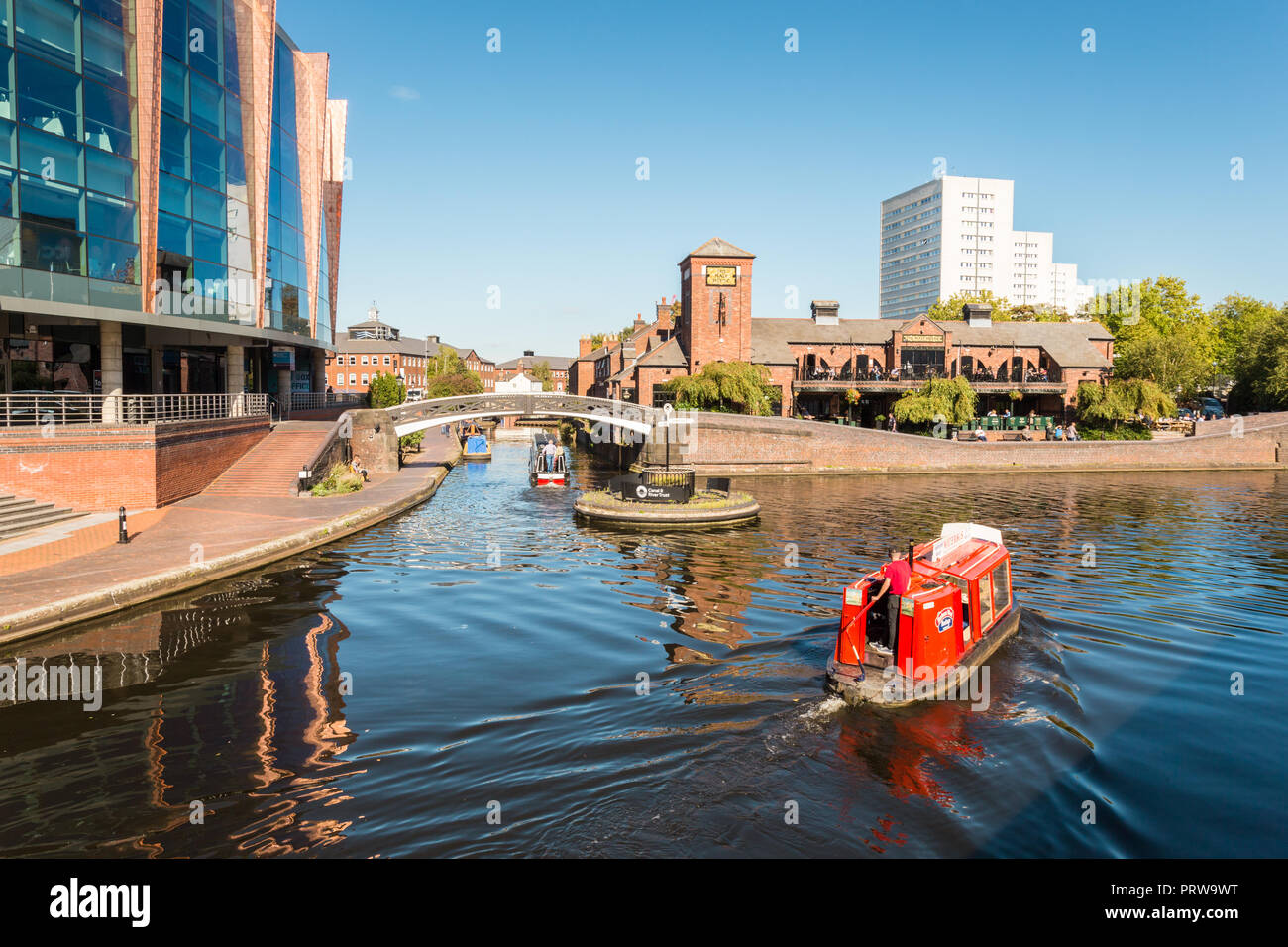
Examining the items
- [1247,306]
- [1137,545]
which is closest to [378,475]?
[1137,545]

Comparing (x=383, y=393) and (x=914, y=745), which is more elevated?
(x=383, y=393)

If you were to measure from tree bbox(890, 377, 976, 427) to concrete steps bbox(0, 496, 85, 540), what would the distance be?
51537mm

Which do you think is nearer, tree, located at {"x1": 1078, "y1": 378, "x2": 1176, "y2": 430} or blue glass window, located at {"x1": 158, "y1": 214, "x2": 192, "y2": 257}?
blue glass window, located at {"x1": 158, "y1": 214, "x2": 192, "y2": 257}

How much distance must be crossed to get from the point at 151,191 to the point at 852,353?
50977 mm

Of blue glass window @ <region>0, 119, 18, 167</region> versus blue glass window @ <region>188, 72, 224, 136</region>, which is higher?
blue glass window @ <region>188, 72, 224, 136</region>

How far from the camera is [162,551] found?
20.3m

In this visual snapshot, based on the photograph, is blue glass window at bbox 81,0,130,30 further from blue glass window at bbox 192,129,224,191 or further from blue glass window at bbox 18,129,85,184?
blue glass window at bbox 18,129,85,184

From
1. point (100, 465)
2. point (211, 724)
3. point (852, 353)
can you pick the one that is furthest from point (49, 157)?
point (852, 353)

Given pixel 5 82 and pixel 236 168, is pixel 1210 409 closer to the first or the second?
pixel 236 168

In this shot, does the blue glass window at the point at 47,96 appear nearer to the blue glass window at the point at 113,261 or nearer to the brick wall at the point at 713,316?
the blue glass window at the point at 113,261

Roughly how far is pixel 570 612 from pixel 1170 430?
6363 cm

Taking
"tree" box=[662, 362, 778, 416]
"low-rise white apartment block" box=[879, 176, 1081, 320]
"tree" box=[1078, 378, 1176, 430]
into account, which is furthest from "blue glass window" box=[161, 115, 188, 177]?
"low-rise white apartment block" box=[879, 176, 1081, 320]

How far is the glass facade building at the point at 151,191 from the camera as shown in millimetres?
25359

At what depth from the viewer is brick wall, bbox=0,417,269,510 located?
2400 centimetres
